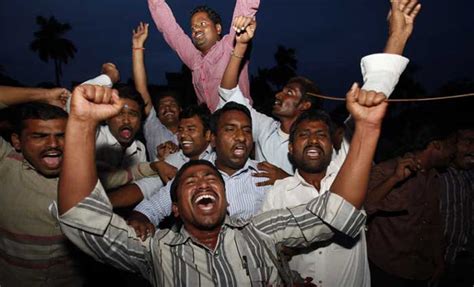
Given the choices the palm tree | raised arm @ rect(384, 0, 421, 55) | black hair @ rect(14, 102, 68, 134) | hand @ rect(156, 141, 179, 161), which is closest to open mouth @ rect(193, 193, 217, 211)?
black hair @ rect(14, 102, 68, 134)

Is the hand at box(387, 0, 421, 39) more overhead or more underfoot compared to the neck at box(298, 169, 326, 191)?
more overhead

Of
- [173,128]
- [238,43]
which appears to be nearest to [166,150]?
[173,128]

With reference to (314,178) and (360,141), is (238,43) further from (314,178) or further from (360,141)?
(360,141)

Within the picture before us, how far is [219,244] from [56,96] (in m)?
1.86

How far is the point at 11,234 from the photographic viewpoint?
2.94 metres

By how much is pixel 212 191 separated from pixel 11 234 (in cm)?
162

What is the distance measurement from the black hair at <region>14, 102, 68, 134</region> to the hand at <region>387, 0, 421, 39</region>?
2448 millimetres

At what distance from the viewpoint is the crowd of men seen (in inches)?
86.7

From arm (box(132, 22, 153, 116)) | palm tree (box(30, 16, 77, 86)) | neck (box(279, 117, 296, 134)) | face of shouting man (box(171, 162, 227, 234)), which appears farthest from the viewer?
palm tree (box(30, 16, 77, 86))

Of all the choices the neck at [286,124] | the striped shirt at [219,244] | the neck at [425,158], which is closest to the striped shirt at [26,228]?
the striped shirt at [219,244]

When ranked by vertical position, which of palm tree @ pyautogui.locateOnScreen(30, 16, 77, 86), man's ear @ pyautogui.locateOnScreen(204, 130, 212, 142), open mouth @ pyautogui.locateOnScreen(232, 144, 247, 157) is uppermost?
palm tree @ pyautogui.locateOnScreen(30, 16, 77, 86)

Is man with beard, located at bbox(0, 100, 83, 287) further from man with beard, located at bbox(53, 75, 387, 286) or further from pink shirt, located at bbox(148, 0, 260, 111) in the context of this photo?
pink shirt, located at bbox(148, 0, 260, 111)

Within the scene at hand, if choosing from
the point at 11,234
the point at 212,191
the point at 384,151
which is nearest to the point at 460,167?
the point at 384,151

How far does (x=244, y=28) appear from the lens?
3807 mm
